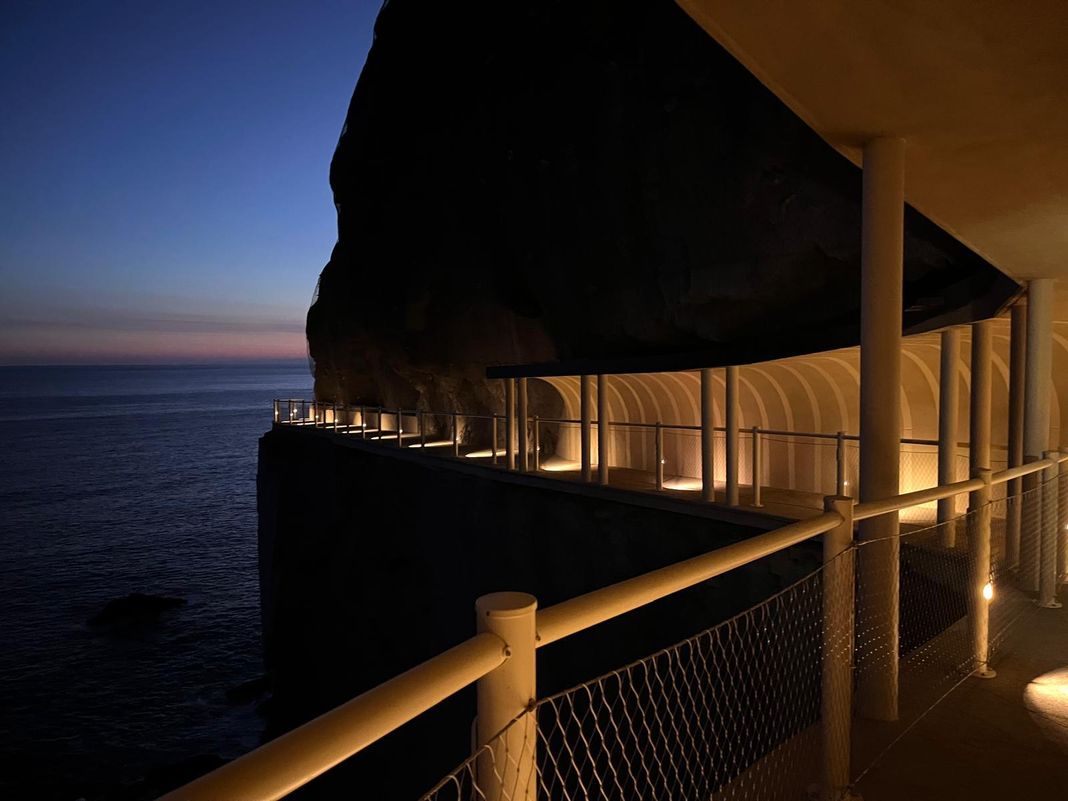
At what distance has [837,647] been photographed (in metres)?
3.03

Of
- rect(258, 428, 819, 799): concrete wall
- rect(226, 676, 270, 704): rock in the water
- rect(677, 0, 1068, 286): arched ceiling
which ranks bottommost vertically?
rect(226, 676, 270, 704): rock in the water

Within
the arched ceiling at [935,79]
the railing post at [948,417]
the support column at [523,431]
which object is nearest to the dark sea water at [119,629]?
the support column at [523,431]

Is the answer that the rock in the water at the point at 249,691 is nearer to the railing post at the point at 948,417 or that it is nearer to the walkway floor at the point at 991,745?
the railing post at the point at 948,417

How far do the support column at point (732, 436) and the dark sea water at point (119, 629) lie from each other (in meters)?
16.6

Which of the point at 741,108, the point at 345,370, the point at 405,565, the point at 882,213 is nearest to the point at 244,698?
the point at 405,565

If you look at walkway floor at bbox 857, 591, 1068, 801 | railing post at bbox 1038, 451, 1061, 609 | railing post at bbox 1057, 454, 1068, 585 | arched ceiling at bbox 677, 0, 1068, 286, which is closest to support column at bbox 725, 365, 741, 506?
railing post at bbox 1057, 454, 1068, 585

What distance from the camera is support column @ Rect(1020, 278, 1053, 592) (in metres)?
6.69

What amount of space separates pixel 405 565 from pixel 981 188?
14.5 metres

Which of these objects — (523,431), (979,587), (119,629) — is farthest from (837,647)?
(119,629)

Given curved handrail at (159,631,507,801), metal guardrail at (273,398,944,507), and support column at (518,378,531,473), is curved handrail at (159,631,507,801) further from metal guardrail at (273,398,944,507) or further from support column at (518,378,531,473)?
support column at (518,378,531,473)

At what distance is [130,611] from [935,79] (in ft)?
101

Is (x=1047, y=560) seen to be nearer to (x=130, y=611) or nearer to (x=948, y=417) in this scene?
(x=948, y=417)

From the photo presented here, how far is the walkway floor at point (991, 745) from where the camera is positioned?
3254mm

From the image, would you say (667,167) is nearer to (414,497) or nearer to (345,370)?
(414,497)
